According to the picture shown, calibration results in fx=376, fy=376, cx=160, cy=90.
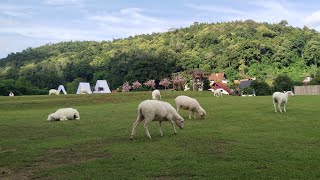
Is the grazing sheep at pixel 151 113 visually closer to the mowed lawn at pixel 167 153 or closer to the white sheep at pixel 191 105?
the mowed lawn at pixel 167 153

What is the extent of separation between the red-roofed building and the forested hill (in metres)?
3.12

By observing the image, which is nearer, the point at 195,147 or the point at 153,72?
the point at 195,147

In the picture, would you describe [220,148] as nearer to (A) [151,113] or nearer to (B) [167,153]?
(B) [167,153]

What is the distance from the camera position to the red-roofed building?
12805 centimetres

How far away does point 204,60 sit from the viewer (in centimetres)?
13925

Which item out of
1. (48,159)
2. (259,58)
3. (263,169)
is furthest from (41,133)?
(259,58)

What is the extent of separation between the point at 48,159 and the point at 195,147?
16.0ft

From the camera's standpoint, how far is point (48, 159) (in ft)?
38.7

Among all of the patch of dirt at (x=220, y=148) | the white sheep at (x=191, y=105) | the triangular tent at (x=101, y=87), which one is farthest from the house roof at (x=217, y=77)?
the patch of dirt at (x=220, y=148)

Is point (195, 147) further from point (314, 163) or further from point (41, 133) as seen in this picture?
point (41, 133)

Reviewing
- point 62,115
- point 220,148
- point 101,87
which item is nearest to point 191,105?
point 62,115

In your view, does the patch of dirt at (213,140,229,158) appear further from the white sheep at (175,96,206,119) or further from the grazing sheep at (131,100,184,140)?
the white sheep at (175,96,206,119)

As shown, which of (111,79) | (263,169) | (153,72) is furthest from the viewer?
(111,79)

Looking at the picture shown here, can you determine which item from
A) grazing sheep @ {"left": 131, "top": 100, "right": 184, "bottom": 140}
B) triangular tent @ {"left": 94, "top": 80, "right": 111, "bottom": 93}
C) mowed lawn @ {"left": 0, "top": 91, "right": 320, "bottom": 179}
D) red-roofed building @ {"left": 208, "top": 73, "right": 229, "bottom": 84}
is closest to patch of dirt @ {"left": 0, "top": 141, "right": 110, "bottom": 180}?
mowed lawn @ {"left": 0, "top": 91, "right": 320, "bottom": 179}
